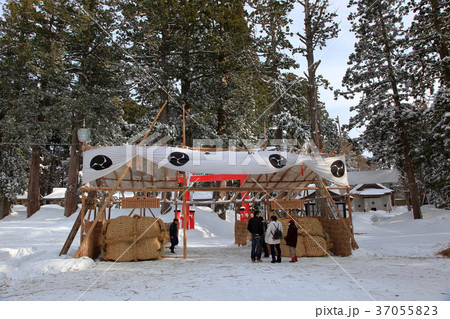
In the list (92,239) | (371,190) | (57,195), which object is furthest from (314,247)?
(371,190)

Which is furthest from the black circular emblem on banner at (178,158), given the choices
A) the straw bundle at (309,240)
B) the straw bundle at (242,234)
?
the straw bundle at (242,234)

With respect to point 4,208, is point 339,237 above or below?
below

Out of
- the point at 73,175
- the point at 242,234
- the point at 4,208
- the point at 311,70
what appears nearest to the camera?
the point at 242,234

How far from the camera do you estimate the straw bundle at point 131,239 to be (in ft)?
37.2

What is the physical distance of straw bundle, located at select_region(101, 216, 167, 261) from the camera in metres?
11.3

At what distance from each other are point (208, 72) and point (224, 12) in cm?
443

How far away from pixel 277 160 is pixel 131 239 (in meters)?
5.64

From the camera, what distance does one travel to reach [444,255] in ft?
36.2

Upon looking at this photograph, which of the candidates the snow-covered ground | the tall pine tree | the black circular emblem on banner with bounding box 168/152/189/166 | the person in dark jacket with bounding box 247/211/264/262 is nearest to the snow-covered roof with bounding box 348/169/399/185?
the tall pine tree

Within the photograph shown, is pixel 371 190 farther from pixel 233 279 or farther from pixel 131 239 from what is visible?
pixel 233 279

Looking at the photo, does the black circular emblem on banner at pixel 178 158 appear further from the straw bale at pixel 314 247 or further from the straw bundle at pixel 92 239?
the straw bale at pixel 314 247

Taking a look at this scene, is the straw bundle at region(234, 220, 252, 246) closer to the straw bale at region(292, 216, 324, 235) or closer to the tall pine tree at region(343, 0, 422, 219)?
the straw bale at region(292, 216, 324, 235)

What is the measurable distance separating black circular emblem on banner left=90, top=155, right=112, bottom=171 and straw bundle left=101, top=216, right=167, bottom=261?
2.09 metres

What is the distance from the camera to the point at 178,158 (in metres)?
11.4
